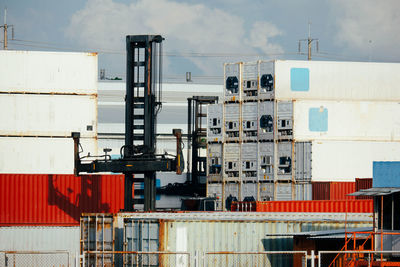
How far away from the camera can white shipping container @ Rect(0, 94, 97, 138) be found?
44.5 meters

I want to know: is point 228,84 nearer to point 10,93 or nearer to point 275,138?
point 275,138

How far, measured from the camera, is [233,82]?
46469 mm

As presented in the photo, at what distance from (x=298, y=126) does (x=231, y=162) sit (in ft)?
15.3

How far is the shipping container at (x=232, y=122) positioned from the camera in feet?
152

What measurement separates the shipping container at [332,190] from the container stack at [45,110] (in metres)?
12.7

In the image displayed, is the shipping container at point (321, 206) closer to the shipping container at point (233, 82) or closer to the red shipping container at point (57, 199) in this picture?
the red shipping container at point (57, 199)

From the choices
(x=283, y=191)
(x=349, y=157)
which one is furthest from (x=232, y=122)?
(x=349, y=157)

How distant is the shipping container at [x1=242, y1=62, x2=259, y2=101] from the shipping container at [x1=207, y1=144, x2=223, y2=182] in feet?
12.1

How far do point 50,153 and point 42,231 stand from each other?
900 centimetres

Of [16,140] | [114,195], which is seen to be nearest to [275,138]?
A: [114,195]

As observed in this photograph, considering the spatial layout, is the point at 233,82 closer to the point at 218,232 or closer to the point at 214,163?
the point at 214,163

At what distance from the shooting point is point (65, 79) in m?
44.8

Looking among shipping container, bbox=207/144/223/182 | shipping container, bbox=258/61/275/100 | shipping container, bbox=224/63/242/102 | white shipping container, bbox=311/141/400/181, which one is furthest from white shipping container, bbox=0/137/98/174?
white shipping container, bbox=311/141/400/181

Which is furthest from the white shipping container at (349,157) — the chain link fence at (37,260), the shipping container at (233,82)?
the chain link fence at (37,260)
